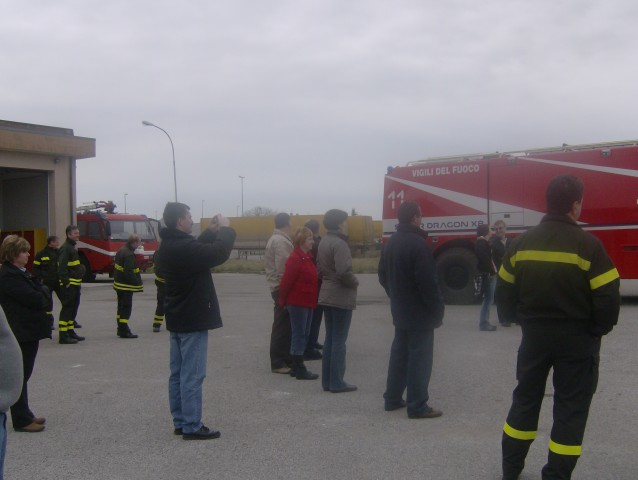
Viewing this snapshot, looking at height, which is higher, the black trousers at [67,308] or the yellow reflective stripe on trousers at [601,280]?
the yellow reflective stripe on trousers at [601,280]

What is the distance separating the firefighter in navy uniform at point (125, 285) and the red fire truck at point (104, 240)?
14.3 metres

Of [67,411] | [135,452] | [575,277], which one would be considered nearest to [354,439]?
[135,452]

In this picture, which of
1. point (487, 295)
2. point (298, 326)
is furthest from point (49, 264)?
point (487, 295)

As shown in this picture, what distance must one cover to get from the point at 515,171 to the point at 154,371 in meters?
8.93

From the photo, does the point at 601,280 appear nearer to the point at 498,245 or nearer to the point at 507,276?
the point at 507,276

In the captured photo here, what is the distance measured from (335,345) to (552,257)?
313 centimetres

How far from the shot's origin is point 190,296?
5492mm

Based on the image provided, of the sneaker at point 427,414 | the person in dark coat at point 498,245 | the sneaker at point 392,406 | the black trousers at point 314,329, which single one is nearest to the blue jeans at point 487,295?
the person in dark coat at point 498,245

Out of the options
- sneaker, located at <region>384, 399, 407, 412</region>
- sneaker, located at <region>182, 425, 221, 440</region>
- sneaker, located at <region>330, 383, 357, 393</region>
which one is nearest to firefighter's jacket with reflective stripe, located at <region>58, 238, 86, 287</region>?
sneaker, located at <region>330, 383, 357, 393</region>

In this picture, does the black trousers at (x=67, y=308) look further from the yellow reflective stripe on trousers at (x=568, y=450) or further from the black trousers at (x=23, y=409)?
the yellow reflective stripe on trousers at (x=568, y=450)

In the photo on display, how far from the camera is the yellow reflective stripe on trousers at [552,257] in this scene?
4.16m

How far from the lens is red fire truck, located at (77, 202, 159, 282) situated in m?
26.1

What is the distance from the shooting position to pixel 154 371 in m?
8.32

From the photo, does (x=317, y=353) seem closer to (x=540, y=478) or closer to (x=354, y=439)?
(x=354, y=439)
